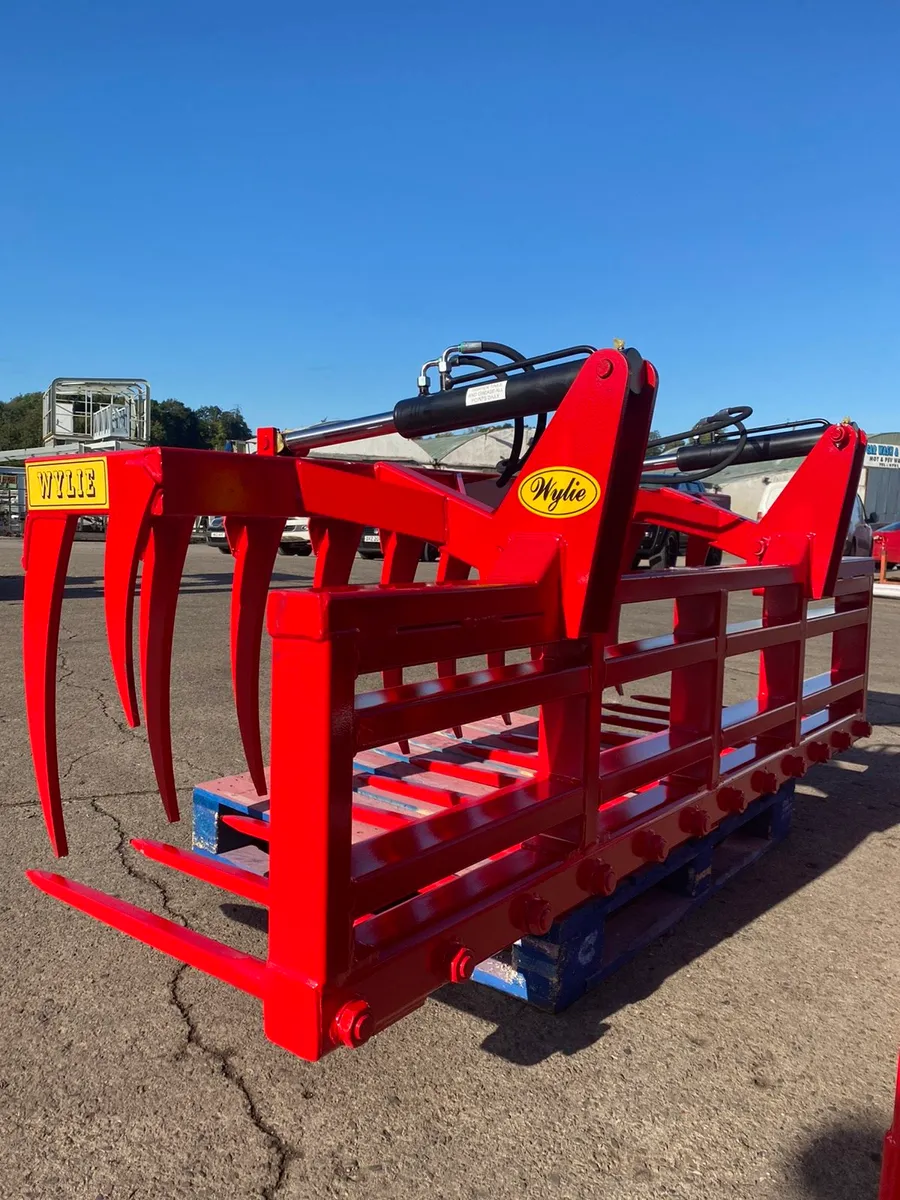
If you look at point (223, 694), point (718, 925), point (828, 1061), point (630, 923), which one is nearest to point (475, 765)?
point (630, 923)

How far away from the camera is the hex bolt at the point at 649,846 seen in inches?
91.0

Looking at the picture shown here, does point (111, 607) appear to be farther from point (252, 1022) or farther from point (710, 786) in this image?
point (710, 786)

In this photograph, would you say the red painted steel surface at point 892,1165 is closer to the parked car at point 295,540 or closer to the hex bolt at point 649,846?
the hex bolt at point 649,846

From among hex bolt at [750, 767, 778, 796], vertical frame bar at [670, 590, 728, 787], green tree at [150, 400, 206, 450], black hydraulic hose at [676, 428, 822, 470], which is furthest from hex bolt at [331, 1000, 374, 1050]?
green tree at [150, 400, 206, 450]

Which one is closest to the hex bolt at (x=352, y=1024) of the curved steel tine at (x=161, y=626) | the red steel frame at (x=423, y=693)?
the red steel frame at (x=423, y=693)

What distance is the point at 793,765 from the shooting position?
3.21 metres

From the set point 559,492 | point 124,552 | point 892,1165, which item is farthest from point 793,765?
point 124,552

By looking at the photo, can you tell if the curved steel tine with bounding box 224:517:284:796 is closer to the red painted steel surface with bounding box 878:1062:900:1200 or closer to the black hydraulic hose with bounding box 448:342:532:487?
the black hydraulic hose with bounding box 448:342:532:487

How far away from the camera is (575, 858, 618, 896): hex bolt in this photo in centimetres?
212

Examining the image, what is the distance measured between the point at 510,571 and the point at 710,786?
1115 millimetres

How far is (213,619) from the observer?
9.45 meters

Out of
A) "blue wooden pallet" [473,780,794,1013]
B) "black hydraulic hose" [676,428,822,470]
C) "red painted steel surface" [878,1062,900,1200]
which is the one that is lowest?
"blue wooden pallet" [473,780,794,1013]

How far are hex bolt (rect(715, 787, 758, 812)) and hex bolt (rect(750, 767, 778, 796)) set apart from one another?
110mm

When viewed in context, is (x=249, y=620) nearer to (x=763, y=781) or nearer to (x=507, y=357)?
(x=507, y=357)
